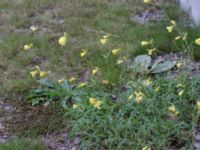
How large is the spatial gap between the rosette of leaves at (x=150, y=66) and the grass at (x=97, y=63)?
11 centimetres

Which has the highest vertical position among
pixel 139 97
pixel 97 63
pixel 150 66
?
pixel 139 97

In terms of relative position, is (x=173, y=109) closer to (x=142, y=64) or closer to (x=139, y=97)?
(x=139, y=97)

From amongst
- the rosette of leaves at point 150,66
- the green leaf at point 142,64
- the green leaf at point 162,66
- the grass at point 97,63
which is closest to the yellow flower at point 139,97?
the grass at point 97,63

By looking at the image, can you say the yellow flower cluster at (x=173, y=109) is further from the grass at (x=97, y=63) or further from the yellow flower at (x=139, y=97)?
the yellow flower at (x=139, y=97)

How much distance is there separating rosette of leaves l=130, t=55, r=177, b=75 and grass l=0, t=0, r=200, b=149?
110 mm

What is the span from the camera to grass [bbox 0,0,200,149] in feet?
11.1

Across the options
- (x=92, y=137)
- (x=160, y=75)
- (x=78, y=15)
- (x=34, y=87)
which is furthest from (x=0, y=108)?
(x=78, y=15)

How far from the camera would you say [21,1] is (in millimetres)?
6078

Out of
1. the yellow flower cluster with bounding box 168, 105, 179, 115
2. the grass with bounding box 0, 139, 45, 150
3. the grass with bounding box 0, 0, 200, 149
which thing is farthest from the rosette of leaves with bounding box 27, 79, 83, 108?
the yellow flower cluster with bounding box 168, 105, 179, 115

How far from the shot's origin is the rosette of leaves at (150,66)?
13.4ft

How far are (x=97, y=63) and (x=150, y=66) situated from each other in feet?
1.62

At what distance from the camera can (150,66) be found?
4312 mm

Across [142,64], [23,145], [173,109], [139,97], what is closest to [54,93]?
[23,145]

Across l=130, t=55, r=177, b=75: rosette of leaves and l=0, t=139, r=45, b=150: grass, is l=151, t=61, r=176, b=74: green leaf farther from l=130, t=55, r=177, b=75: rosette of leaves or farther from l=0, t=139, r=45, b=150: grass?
l=0, t=139, r=45, b=150: grass
